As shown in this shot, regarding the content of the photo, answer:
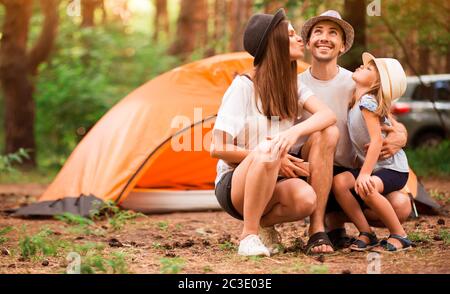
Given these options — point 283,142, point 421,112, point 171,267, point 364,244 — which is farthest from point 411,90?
point 171,267

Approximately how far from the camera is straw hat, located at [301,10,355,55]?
14.1 feet

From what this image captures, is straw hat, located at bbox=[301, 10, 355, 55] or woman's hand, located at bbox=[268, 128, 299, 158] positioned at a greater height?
straw hat, located at bbox=[301, 10, 355, 55]

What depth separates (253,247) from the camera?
13.0ft

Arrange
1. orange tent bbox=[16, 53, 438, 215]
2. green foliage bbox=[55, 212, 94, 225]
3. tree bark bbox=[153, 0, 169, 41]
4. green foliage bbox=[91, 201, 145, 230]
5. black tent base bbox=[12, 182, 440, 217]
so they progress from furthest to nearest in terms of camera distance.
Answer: tree bark bbox=[153, 0, 169, 41]
orange tent bbox=[16, 53, 438, 215]
black tent base bbox=[12, 182, 440, 217]
green foliage bbox=[91, 201, 145, 230]
green foliage bbox=[55, 212, 94, 225]

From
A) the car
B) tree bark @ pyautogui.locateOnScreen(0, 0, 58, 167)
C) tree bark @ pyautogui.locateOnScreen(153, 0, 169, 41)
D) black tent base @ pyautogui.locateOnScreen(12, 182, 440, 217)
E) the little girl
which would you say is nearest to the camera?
the little girl

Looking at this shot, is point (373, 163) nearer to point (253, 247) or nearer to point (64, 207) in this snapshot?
point (253, 247)

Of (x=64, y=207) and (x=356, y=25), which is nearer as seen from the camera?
(x=64, y=207)

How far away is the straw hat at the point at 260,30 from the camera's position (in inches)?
160

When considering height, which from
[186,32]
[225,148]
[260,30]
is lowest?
[225,148]

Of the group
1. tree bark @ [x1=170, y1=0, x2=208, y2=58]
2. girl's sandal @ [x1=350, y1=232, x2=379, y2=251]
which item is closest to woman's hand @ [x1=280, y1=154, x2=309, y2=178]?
girl's sandal @ [x1=350, y1=232, x2=379, y2=251]

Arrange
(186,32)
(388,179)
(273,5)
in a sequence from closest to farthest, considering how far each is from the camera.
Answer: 1. (388,179)
2. (273,5)
3. (186,32)

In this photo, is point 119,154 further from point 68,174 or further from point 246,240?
point 246,240

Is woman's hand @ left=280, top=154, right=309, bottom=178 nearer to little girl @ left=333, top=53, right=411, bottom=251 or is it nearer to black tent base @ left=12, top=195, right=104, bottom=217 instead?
little girl @ left=333, top=53, right=411, bottom=251

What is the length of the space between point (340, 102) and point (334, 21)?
477 mm
